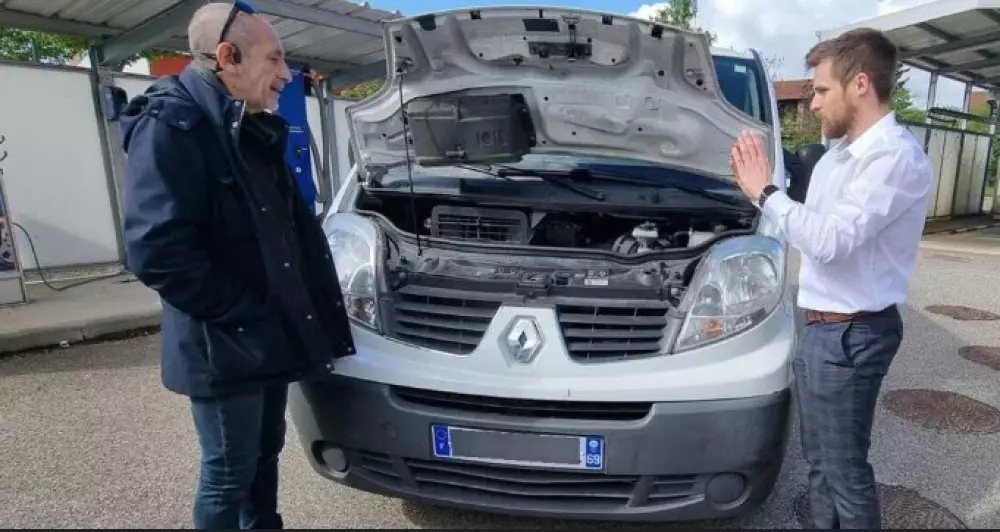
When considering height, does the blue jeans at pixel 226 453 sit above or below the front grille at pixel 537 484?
above

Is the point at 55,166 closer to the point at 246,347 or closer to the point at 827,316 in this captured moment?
the point at 246,347

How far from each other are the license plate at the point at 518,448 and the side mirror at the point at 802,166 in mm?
1382

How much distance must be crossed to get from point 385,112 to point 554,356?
5.14 feet

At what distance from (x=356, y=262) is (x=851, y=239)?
167 centimetres

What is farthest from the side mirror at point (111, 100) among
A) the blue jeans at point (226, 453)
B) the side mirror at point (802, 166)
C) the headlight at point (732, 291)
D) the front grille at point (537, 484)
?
the headlight at point (732, 291)

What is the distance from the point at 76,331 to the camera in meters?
5.03

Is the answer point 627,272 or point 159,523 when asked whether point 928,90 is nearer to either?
point 627,272

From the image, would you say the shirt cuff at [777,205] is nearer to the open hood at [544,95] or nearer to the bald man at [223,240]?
the open hood at [544,95]

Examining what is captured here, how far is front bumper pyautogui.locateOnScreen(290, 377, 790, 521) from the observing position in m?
2.09

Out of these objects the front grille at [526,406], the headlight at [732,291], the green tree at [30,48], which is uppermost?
the green tree at [30,48]

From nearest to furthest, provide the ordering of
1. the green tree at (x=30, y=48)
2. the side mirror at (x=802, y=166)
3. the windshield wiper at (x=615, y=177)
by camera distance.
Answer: the side mirror at (x=802, y=166) → the windshield wiper at (x=615, y=177) → the green tree at (x=30, y=48)

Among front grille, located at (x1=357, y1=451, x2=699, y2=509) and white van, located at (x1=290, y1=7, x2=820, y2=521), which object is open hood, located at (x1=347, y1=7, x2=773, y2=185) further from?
front grille, located at (x1=357, y1=451, x2=699, y2=509)

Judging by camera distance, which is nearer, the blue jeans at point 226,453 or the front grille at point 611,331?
the blue jeans at point 226,453

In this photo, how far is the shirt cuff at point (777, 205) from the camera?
6.24 ft
